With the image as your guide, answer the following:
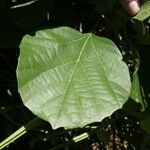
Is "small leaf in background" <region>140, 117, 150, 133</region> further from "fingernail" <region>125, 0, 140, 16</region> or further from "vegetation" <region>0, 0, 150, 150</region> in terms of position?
"fingernail" <region>125, 0, 140, 16</region>

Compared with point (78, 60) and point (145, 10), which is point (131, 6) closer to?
point (145, 10)

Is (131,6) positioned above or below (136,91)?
above

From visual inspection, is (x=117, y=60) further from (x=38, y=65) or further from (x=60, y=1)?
(x=60, y=1)

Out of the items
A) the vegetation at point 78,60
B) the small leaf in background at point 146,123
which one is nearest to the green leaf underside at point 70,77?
the vegetation at point 78,60

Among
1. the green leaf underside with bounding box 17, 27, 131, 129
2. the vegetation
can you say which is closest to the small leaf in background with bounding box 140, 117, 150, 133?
the vegetation

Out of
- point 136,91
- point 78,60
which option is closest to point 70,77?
point 78,60

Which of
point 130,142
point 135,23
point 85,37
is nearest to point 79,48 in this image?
point 85,37
